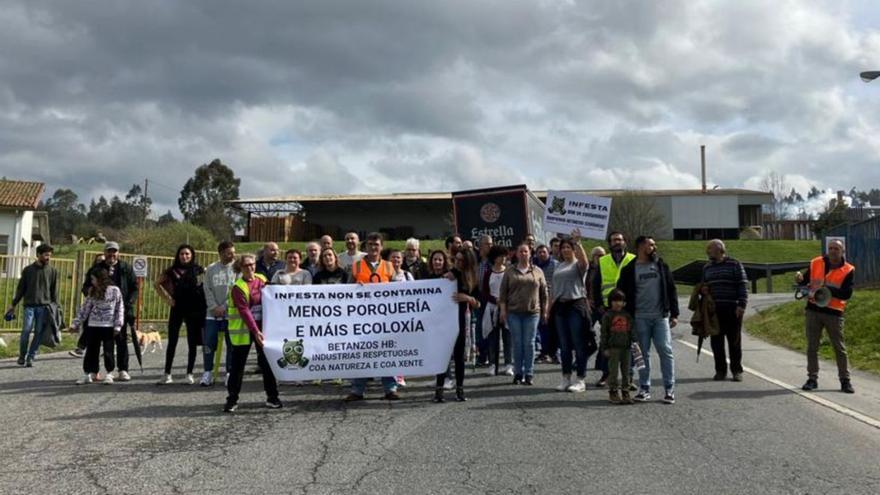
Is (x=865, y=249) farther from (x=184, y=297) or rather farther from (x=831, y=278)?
(x=184, y=297)

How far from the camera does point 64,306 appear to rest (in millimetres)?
17859

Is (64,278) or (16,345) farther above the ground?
(64,278)

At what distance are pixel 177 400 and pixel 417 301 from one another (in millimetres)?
2984

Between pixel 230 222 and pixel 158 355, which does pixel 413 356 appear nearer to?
pixel 158 355

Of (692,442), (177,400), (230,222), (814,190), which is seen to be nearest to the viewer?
(692,442)

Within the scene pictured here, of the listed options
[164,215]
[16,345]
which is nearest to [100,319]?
[16,345]

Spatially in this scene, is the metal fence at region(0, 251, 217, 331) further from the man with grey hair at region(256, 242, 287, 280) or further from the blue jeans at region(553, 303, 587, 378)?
the blue jeans at region(553, 303, 587, 378)

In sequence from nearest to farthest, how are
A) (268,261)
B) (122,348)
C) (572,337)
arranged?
1. (572,337)
2. (122,348)
3. (268,261)

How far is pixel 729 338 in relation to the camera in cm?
994

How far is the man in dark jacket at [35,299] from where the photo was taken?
11.7m

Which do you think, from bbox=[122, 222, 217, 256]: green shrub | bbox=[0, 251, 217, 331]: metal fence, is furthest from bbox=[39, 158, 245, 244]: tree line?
bbox=[0, 251, 217, 331]: metal fence

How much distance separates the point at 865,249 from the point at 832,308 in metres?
14.1

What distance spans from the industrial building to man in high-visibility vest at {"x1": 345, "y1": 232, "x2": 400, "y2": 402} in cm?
5100

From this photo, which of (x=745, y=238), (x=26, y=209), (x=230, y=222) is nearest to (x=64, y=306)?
(x=26, y=209)
